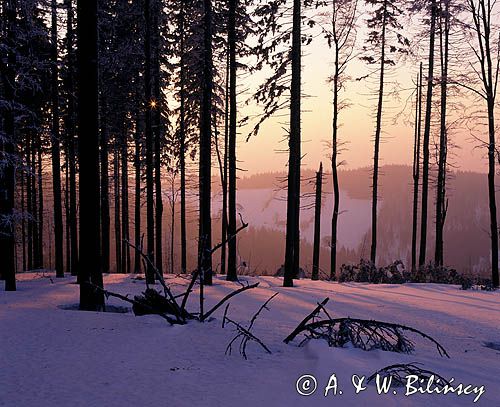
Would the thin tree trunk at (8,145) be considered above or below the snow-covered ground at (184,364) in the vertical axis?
above

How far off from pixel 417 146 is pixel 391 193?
166784mm

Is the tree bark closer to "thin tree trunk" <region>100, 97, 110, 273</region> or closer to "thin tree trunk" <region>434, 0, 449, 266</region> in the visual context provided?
"thin tree trunk" <region>100, 97, 110, 273</region>

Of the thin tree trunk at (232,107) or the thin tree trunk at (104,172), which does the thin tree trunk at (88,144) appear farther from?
the thin tree trunk at (104,172)

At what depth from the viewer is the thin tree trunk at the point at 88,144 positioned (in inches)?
304

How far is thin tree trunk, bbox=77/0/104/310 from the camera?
7711mm

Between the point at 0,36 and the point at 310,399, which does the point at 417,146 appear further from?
the point at 310,399

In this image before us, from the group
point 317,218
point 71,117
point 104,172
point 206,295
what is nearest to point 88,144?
point 206,295

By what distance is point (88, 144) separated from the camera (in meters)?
7.79

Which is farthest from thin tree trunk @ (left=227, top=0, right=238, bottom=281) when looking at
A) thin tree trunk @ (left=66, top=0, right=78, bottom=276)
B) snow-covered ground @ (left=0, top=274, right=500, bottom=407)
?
snow-covered ground @ (left=0, top=274, right=500, bottom=407)

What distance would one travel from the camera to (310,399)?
2914 millimetres

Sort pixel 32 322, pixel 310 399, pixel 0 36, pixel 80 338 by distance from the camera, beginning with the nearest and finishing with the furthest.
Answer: pixel 310 399 → pixel 80 338 → pixel 32 322 → pixel 0 36

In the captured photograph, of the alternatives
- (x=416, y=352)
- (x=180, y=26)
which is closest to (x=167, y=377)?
(x=416, y=352)

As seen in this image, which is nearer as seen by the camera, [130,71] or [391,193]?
[130,71]

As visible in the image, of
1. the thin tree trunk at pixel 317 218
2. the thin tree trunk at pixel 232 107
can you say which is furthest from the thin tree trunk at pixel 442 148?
the thin tree trunk at pixel 232 107
